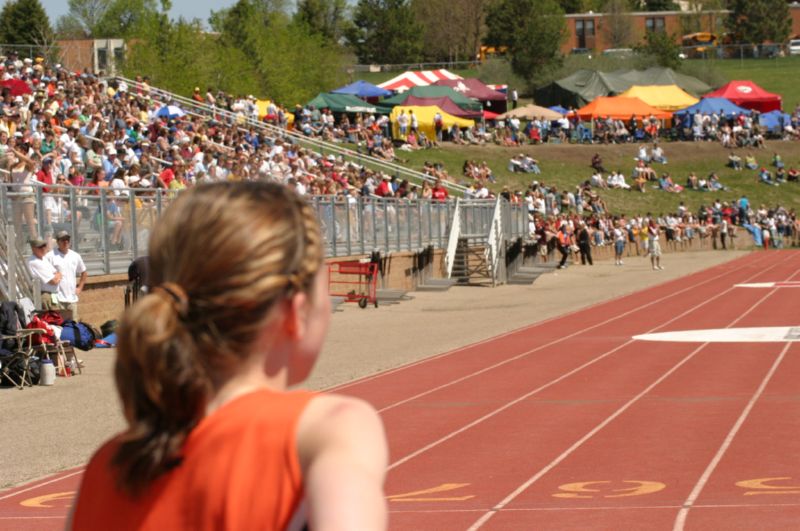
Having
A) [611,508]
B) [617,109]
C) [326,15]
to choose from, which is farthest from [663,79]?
[611,508]

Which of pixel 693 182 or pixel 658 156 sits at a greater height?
pixel 658 156

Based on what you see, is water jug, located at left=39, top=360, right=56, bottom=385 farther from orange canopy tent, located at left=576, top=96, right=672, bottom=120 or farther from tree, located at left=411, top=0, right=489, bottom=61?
tree, located at left=411, top=0, right=489, bottom=61

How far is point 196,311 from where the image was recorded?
6.35 ft

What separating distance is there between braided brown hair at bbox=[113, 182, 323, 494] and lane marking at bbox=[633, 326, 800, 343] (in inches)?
786

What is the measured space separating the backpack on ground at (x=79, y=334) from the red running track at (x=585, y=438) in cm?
343

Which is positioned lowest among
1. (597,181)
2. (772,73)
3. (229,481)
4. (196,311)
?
(229,481)

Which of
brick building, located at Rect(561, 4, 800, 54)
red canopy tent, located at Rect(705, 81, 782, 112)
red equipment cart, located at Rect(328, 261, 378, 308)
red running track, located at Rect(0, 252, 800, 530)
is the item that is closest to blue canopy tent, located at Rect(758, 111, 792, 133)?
red canopy tent, located at Rect(705, 81, 782, 112)

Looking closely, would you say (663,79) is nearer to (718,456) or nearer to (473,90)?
(473,90)

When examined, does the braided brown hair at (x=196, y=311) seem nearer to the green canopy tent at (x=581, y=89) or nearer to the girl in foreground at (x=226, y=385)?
the girl in foreground at (x=226, y=385)

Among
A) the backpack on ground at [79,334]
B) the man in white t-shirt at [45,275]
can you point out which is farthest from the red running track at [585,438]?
the man in white t-shirt at [45,275]

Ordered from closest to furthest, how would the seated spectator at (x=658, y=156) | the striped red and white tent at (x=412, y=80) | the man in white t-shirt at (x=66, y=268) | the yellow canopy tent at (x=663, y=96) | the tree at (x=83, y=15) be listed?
the man in white t-shirt at (x=66, y=268), the seated spectator at (x=658, y=156), the yellow canopy tent at (x=663, y=96), the striped red and white tent at (x=412, y=80), the tree at (x=83, y=15)

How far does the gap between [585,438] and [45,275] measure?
25.9 feet

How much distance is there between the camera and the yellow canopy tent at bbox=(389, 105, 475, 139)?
5875 centimetres

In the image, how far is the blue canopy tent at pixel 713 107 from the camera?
6925 cm
